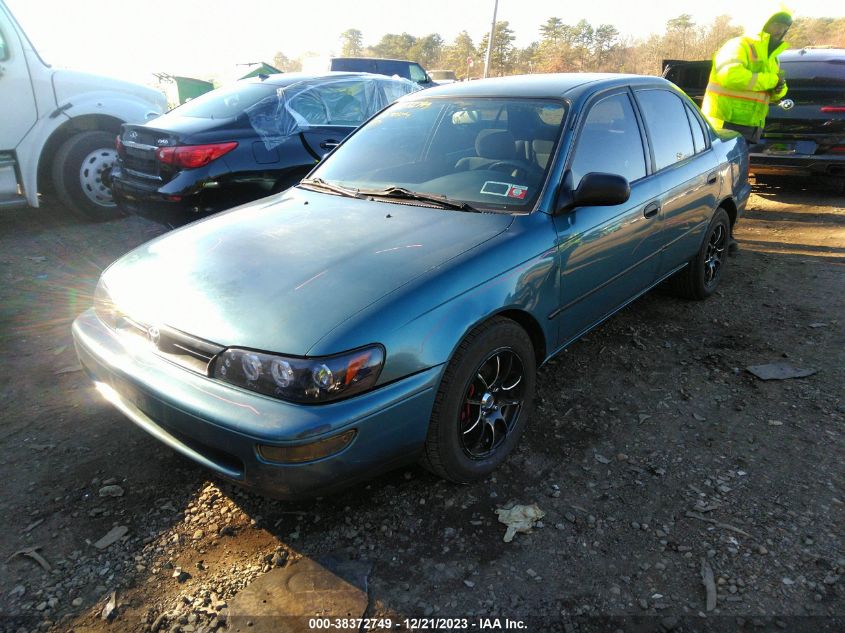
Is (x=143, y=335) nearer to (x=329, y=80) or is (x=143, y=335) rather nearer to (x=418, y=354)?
(x=418, y=354)

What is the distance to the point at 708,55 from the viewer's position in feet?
107

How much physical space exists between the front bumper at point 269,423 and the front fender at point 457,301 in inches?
4.5

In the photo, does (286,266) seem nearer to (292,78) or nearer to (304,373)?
(304,373)

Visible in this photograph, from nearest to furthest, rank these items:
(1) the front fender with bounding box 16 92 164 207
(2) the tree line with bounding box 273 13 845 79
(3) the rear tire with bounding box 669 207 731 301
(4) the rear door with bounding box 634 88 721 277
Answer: (4) the rear door with bounding box 634 88 721 277 → (3) the rear tire with bounding box 669 207 731 301 → (1) the front fender with bounding box 16 92 164 207 → (2) the tree line with bounding box 273 13 845 79

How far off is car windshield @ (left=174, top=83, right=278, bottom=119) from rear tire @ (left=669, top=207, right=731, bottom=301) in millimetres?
4102

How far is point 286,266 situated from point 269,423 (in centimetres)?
72

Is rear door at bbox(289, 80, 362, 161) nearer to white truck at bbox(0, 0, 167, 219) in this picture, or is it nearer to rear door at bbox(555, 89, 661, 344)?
white truck at bbox(0, 0, 167, 219)

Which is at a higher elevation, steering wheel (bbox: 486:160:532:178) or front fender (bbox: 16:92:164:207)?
steering wheel (bbox: 486:160:532:178)

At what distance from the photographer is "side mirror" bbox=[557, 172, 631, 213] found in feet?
8.44

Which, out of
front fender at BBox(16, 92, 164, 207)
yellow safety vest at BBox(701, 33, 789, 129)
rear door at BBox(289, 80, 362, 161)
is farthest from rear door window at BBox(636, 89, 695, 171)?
front fender at BBox(16, 92, 164, 207)

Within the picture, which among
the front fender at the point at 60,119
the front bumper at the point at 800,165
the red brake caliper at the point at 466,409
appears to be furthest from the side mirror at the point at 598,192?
the front bumper at the point at 800,165

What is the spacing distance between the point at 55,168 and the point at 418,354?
5816 millimetres

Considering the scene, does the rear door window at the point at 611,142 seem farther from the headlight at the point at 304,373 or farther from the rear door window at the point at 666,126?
the headlight at the point at 304,373

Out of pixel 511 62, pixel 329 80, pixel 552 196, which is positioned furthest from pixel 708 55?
pixel 552 196
